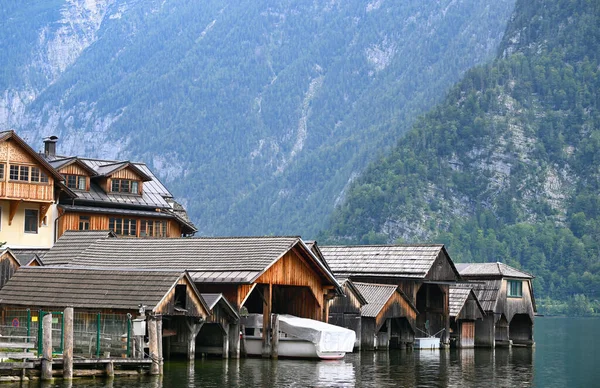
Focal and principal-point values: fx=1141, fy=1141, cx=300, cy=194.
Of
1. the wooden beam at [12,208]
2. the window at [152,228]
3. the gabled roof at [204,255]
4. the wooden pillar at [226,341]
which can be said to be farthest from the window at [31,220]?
the wooden pillar at [226,341]

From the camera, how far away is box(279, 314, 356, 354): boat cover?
64250 millimetres

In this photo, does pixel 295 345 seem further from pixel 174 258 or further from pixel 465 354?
pixel 465 354

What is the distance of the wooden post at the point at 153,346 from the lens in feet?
169

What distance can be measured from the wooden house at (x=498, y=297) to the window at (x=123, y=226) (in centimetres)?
2684

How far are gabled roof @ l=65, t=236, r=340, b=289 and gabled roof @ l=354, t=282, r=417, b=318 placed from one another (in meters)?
7.45

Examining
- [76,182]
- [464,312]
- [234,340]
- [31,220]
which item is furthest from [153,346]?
[76,182]

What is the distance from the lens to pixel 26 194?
268 feet

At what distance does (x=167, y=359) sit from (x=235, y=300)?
15.7ft

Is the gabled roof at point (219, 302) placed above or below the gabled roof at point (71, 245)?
below

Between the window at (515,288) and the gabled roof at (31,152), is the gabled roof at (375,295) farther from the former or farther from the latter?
the gabled roof at (31,152)

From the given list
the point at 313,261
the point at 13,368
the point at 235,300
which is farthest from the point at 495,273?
the point at 13,368

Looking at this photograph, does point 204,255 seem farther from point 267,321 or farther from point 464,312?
point 464,312

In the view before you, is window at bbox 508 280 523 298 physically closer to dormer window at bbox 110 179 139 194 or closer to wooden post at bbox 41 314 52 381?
dormer window at bbox 110 179 139 194

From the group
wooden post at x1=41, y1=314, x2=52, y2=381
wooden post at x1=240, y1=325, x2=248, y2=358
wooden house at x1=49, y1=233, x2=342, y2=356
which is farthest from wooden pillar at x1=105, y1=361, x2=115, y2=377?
wooden post at x1=240, y1=325, x2=248, y2=358
